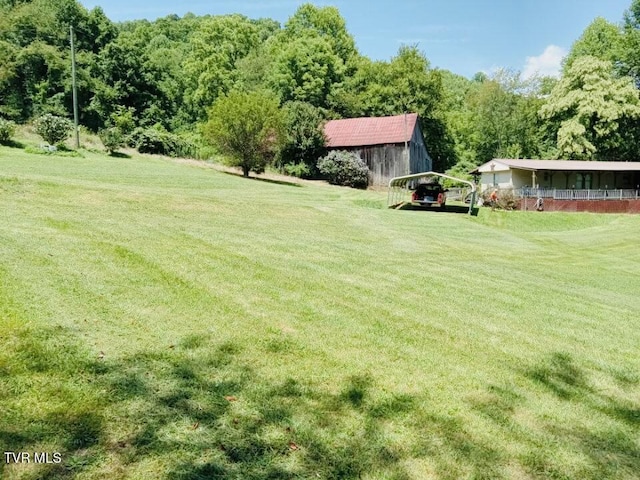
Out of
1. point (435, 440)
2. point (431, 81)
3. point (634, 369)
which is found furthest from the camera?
point (431, 81)

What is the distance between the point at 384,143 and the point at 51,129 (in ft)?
82.3

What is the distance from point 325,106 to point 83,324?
46.7 metres

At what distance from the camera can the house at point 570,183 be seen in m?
31.0

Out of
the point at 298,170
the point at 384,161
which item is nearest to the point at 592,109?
the point at 384,161

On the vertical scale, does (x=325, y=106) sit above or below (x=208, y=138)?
above

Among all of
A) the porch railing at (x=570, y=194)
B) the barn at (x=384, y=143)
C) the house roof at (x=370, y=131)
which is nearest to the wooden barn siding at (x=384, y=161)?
the barn at (x=384, y=143)

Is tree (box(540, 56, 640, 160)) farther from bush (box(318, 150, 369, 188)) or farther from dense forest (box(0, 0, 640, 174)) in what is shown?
bush (box(318, 150, 369, 188))

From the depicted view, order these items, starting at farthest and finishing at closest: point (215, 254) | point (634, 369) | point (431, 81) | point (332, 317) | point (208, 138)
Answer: point (431, 81) < point (208, 138) < point (215, 254) < point (332, 317) < point (634, 369)

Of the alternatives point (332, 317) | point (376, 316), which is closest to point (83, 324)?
point (332, 317)

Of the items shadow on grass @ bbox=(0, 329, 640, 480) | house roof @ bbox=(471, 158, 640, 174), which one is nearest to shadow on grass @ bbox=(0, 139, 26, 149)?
shadow on grass @ bbox=(0, 329, 640, 480)

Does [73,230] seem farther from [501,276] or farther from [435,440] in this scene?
[501,276]

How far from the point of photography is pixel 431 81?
48.2m

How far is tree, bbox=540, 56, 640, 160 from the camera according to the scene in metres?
41.2

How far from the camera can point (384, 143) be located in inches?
1558
